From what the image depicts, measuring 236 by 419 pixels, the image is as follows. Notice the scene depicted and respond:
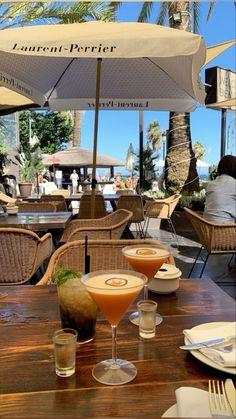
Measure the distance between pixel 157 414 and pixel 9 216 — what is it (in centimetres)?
324

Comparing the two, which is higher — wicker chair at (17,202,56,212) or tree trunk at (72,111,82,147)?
tree trunk at (72,111,82,147)

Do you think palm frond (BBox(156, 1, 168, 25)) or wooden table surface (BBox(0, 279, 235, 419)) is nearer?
wooden table surface (BBox(0, 279, 235, 419))

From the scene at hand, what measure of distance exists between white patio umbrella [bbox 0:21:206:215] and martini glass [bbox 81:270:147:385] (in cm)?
150

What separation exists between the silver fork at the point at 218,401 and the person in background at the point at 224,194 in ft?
11.3

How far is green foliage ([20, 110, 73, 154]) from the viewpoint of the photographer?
Result: 28.5 metres

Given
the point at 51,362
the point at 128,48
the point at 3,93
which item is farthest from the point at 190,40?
the point at 3,93

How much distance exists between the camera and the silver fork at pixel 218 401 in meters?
0.70

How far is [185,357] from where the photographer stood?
966mm

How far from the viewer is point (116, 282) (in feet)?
3.13

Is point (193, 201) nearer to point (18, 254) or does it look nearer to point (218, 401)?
point (18, 254)

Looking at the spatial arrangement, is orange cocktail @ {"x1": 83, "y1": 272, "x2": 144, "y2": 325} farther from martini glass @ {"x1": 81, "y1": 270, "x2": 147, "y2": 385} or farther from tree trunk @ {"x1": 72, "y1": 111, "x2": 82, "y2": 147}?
tree trunk @ {"x1": 72, "y1": 111, "x2": 82, "y2": 147}

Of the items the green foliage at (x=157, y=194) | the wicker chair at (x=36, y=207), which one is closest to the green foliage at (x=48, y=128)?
the green foliage at (x=157, y=194)

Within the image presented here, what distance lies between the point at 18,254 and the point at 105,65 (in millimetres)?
2326

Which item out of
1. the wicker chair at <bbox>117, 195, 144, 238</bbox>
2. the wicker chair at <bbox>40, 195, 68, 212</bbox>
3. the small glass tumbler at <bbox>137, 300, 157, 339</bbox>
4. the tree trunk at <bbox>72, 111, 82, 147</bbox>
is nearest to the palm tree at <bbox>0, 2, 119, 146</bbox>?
the wicker chair at <bbox>40, 195, 68, 212</bbox>
